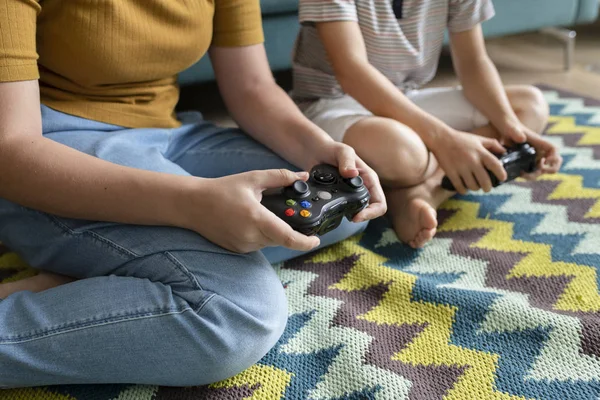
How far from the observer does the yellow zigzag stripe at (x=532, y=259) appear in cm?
67

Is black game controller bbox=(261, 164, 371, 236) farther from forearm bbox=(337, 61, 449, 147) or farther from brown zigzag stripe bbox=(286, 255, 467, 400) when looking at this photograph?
forearm bbox=(337, 61, 449, 147)

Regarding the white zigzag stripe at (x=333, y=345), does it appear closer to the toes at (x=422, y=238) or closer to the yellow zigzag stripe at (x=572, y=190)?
the toes at (x=422, y=238)

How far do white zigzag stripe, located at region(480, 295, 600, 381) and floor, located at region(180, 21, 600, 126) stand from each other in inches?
35.1

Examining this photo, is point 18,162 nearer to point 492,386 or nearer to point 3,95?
point 3,95

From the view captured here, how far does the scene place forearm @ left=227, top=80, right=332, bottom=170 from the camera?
729mm

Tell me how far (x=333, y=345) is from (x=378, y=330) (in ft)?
0.19

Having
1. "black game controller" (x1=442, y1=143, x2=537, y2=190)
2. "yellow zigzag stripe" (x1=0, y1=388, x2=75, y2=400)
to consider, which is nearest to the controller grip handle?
"black game controller" (x1=442, y1=143, x2=537, y2=190)

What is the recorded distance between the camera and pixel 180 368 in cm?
54

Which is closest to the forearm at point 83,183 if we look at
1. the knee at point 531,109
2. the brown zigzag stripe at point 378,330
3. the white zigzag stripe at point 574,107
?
the brown zigzag stripe at point 378,330

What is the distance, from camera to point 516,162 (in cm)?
83

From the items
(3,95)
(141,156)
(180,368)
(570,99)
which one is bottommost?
(570,99)

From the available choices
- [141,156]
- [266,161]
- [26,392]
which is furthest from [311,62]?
[26,392]

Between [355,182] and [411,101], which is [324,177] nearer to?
[355,182]

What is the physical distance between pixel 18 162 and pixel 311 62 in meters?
0.55
